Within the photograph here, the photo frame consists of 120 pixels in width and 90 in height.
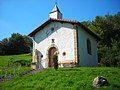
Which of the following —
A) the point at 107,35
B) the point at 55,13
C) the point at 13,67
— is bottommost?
the point at 13,67

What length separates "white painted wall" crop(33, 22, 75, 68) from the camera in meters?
24.5

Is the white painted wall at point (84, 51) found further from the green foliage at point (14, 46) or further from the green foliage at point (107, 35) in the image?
the green foliage at point (14, 46)

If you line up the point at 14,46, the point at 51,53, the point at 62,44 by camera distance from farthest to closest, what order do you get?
1. the point at 14,46
2. the point at 51,53
3. the point at 62,44

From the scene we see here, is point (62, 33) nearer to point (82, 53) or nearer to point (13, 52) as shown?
point (82, 53)

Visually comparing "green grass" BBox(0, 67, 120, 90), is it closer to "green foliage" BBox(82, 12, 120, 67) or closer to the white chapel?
the white chapel

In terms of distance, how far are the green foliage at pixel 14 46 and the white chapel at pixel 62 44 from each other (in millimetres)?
36388

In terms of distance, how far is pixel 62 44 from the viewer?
990 inches

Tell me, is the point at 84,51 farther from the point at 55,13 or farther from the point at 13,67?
the point at 13,67

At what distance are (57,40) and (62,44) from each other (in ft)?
3.20

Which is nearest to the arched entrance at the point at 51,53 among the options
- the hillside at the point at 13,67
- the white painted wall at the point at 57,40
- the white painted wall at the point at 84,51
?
the white painted wall at the point at 57,40

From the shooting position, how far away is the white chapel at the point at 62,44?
24234mm

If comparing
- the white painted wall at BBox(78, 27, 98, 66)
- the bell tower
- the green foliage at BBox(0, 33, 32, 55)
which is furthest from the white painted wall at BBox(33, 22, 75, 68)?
the green foliage at BBox(0, 33, 32, 55)

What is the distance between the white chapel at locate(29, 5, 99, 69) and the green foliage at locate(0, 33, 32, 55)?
3639 cm

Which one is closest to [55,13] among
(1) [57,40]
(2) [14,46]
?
(1) [57,40]
